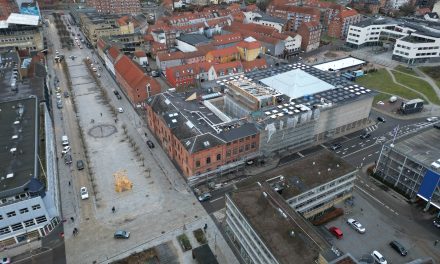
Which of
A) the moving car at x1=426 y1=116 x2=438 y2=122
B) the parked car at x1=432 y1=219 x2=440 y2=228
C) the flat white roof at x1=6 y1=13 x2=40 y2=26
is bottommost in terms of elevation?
the parked car at x1=432 y1=219 x2=440 y2=228

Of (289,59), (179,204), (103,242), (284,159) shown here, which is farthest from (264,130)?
(289,59)

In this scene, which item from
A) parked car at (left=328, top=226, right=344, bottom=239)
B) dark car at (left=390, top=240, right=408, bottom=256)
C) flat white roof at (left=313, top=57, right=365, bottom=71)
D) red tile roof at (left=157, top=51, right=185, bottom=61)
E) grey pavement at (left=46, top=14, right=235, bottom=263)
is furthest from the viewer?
flat white roof at (left=313, top=57, right=365, bottom=71)

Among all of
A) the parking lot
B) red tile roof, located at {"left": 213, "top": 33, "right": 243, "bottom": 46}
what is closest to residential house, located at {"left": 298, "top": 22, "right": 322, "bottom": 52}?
red tile roof, located at {"left": 213, "top": 33, "right": 243, "bottom": 46}

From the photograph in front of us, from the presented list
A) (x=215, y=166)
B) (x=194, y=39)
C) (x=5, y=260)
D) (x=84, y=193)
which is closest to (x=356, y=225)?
(x=215, y=166)

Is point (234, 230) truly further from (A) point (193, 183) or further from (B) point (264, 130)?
(B) point (264, 130)

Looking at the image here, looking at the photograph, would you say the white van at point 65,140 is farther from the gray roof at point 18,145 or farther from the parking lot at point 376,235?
the parking lot at point 376,235

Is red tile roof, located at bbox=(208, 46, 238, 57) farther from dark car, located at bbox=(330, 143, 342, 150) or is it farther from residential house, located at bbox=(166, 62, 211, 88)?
dark car, located at bbox=(330, 143, 342, 150)

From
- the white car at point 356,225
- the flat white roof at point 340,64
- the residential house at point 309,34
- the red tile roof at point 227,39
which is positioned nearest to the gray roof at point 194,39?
the red tile roof at point 227,39
